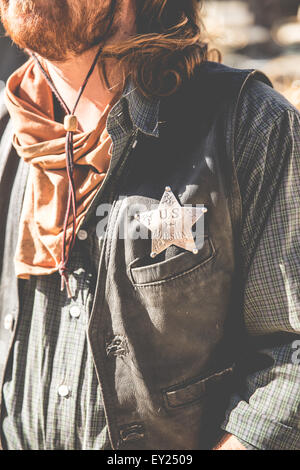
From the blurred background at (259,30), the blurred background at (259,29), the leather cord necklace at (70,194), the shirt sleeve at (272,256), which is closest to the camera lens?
the shirt sleeve at (272,256)

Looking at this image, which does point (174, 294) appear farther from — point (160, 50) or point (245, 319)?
point (160, 50)

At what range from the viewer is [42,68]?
1534 millimetres

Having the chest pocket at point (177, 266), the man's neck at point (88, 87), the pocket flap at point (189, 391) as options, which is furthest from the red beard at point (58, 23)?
the pocket flap at point (189, 391)

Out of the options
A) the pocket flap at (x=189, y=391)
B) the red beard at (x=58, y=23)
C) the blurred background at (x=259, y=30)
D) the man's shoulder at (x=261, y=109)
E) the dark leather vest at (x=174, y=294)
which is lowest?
the pocket flap at (x=189, y=391)

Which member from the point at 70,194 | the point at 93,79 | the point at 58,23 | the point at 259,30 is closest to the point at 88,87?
the point at 93,79

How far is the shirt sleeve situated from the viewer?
4.04ft

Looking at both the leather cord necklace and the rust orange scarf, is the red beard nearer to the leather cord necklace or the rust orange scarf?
the leather cord necklace

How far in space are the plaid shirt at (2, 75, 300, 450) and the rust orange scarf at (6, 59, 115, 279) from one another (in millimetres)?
65

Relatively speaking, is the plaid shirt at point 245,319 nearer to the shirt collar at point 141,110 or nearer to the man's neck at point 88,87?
the shirt collar at point 141,110

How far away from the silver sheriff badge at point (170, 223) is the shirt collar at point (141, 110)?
7.1 inches

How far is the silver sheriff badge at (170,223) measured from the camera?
1263mm

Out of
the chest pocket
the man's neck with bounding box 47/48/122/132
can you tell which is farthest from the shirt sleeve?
the man's neck with bounding box 47/48/122/132

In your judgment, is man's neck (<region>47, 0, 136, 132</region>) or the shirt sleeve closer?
the shirt sleeve

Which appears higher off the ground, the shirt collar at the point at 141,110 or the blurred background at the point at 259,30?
the blurred background at the point at 259,30
